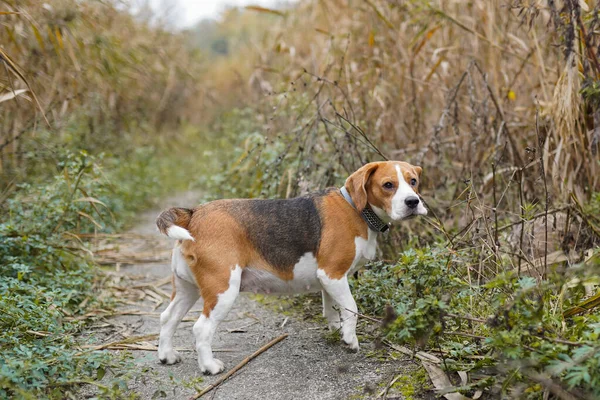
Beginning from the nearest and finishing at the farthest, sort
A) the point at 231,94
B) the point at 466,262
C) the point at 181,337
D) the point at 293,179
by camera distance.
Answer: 1. the point at 466,262
2. the point at 181,337
3. the point at 293,179
4. the point at 231,94

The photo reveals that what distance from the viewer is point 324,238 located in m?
3.61

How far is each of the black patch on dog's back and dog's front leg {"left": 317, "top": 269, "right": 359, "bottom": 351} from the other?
19 cm

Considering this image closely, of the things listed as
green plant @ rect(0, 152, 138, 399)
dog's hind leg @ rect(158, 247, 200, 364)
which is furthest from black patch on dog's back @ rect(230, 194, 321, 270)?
green plant @ rect(0, 152, 138, 399)

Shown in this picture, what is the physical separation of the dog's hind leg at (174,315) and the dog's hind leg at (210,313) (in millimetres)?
247

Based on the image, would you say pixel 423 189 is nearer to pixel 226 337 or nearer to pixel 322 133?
pixel 322 133

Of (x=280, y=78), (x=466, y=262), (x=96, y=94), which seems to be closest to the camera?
(x=466, y=262)

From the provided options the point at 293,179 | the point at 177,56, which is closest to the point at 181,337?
the point at 293,179

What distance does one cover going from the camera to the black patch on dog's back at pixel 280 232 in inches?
142

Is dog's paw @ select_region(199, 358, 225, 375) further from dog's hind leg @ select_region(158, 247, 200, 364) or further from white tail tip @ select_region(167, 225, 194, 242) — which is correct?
white tail tip @ select_region(167, 225, 194, 242)

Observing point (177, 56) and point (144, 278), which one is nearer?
point (144, 278)

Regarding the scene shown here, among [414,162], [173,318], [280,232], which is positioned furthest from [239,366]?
[414,162]

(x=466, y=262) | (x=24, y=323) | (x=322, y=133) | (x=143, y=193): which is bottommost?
(x=143, y=193)

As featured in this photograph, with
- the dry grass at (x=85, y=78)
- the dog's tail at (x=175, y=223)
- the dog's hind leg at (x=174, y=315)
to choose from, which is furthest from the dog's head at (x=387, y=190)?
the dry grass at (x=85, y=78)

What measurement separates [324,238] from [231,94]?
8.78 metres
